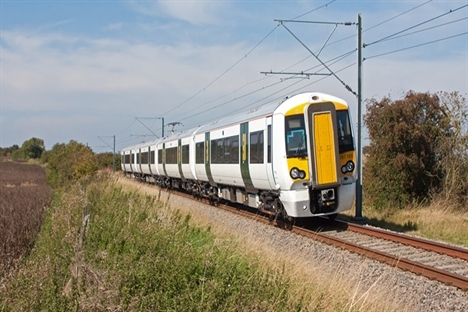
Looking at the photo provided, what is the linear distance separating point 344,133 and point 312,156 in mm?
1171

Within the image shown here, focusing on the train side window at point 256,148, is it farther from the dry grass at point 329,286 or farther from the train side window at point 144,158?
the train side window at point 144,158

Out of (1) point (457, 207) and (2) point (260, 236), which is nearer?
(2) point (260, 236)

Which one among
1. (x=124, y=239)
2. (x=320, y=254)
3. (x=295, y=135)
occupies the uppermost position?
(x=295, y=135)

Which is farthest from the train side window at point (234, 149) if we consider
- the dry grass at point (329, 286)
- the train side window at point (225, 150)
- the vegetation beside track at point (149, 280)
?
the vegetation beside track at point (149, 280)

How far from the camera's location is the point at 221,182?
18781 mm

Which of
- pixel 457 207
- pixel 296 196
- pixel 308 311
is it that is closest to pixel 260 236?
pixel 296 196

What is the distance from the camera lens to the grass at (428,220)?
13.2 meters

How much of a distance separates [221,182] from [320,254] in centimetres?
850

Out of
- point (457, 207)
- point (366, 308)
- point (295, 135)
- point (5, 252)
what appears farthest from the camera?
point (457, 207)

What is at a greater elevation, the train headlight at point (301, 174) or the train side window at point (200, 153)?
the train side window at point (200, 153)

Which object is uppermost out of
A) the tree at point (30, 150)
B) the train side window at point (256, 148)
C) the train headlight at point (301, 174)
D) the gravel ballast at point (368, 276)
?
the tree at point (30, 150)

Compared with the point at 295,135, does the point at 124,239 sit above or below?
below

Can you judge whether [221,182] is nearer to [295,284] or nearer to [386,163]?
[386,163]

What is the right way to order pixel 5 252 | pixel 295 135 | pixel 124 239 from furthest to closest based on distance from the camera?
pixel 295 135 < pixel 5 252 < pixel 124 239
